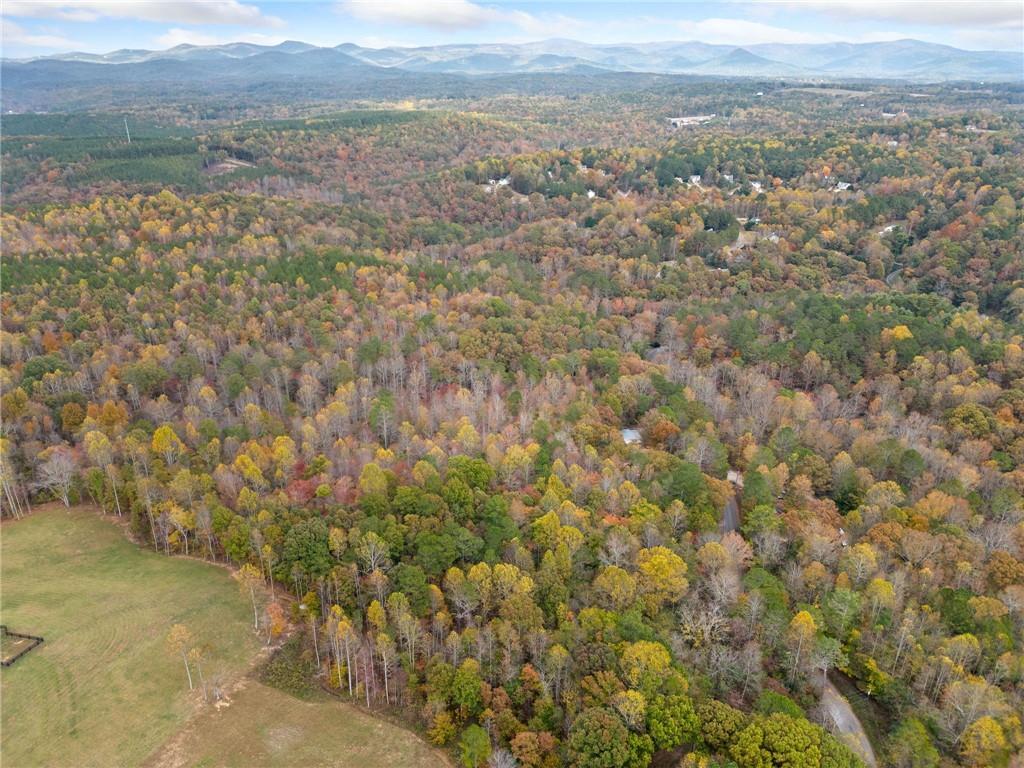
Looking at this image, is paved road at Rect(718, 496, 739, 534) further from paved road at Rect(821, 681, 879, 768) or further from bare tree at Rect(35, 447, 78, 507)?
bare tree at Rect(35, 447, 78, 507)

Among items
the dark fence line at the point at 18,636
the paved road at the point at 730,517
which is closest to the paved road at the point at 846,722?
the paved road at the point at 730,517

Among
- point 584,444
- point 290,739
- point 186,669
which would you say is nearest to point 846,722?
point 584,444

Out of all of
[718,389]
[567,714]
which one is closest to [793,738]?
[567,714]

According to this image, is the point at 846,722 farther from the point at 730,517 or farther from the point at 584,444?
the point at 584,444

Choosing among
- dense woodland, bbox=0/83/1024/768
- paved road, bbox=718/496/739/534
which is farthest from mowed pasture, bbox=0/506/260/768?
paved road, bbox=718/496/739/534

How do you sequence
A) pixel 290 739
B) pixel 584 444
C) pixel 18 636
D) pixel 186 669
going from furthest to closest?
pixel 584 444
pixel 18 636
pixel 186 669
pixel 290 739
